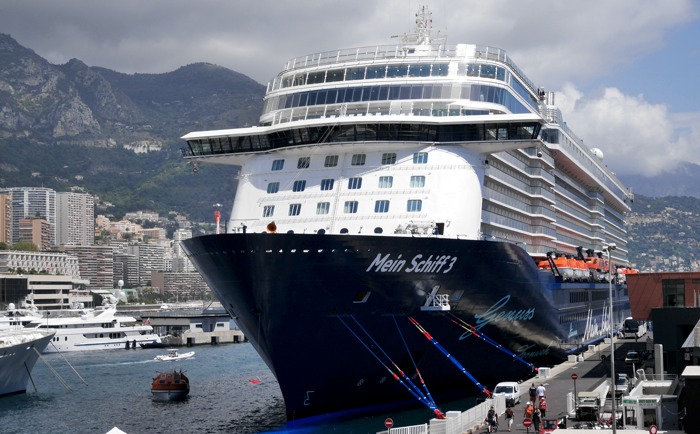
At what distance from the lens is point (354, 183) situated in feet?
123

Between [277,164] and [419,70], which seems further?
[419,70]

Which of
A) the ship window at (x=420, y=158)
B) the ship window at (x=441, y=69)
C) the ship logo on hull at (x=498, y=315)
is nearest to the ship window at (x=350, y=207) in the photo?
the ship window at (x=420, y=158)

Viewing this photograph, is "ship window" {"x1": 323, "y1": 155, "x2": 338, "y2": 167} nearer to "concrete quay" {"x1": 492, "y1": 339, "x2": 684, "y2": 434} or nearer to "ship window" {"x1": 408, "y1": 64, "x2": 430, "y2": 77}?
"ship window" {"x1": 408, "y1": 64, "x2": 430, "y2": 77}

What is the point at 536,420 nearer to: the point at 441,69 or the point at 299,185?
the point at 299,185

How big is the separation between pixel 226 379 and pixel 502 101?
3523 centimetres

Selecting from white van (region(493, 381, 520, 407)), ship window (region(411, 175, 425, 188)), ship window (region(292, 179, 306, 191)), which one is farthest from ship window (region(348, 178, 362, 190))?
white van (region(493, 381, 520, 407))

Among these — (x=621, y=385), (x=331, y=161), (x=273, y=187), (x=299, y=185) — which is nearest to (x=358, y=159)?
(x=331, y=161)

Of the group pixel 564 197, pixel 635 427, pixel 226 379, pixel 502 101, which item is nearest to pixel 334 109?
pixel 502 101

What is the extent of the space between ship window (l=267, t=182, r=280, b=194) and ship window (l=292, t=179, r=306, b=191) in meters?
0.80

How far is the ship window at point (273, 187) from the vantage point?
128ft

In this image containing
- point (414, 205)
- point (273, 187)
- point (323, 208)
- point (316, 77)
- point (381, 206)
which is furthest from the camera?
point (316, 77)

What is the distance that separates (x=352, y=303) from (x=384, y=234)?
319 centimetres

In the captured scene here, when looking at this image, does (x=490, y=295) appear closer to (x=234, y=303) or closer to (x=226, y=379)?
(x=234, y=303)

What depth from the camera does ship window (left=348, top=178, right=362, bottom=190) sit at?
37.5 meters
